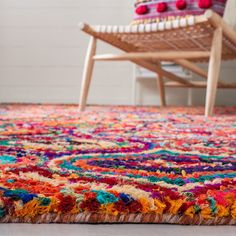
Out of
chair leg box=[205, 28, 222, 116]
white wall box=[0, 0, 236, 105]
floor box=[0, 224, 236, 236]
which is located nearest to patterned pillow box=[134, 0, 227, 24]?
chair leg box=[205, 28, 222, 116]

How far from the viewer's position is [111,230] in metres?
0.45

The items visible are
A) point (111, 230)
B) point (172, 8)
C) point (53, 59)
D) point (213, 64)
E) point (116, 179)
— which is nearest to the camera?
point (111, 230)

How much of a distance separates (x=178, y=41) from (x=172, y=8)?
14 centimetres

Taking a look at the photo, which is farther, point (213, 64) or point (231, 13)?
point (231, 13)

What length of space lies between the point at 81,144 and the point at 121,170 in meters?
0.30

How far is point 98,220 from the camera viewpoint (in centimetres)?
47

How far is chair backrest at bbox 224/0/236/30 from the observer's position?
2.05m

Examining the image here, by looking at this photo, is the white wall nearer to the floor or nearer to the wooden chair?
the wooden chair

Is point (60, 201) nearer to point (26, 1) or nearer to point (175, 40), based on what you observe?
point (175, 40)

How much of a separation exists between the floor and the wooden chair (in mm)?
1328

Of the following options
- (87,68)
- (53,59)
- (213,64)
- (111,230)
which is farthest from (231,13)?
(111,230)

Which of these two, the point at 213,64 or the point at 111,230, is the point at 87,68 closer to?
the point at 213,64

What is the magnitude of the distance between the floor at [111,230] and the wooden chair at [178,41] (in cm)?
133

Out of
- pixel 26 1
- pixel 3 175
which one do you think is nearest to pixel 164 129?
pixel 3 175
